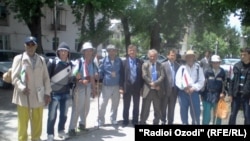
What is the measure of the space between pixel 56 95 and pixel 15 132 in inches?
62.5

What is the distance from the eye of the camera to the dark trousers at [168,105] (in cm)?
764

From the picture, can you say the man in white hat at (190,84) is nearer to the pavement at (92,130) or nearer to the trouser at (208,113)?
the trouser at (208,113)

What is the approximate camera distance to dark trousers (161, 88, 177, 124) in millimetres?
7639

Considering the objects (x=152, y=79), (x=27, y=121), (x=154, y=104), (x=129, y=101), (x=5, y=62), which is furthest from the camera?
(x=5, y=62)


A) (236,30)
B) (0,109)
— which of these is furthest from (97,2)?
(236,30)

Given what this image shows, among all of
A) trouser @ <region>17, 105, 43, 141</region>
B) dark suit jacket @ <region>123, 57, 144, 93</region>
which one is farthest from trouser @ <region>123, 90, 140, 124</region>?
trouser @ <region>17, 105, 43, 141</region>

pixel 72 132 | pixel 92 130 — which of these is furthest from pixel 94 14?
pixel 72 132

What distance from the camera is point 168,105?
7.80m

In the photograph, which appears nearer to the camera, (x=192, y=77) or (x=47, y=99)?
(x=47, y=99)

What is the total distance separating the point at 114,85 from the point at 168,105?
4.43ft

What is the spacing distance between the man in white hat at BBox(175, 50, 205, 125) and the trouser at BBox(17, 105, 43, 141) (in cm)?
299

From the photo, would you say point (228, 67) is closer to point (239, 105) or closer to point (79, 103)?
point (239, 105)

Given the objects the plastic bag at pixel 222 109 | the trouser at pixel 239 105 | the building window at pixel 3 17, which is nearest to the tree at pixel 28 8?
the building window at pixel 3 17

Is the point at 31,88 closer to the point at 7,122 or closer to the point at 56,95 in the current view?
the point at 56,95
